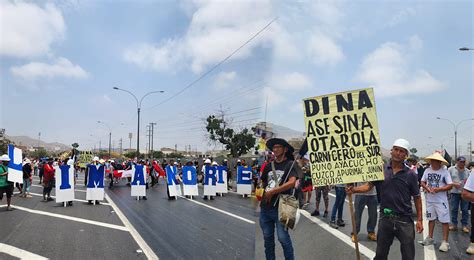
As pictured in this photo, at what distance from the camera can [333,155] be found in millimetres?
5129

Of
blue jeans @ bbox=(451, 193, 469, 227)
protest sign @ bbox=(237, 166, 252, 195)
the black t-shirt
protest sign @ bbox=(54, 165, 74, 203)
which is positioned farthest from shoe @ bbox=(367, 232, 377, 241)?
protest sign @ bbox=(54, 165, 74, 203)

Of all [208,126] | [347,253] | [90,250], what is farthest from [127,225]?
[208,126]

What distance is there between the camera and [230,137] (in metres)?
40.8

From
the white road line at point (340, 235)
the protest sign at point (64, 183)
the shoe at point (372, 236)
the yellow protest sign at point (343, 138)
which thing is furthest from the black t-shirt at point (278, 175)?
the protest sign at point (64, 183)

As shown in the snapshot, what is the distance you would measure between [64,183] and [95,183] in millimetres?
1022

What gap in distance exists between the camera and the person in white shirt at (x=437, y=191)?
23.4 feet

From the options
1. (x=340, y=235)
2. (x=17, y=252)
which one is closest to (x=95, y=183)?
(x=17, y=252)

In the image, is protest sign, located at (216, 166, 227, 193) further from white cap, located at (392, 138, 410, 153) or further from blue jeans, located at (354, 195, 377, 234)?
white cap, located at (392, 138, 410, 153)

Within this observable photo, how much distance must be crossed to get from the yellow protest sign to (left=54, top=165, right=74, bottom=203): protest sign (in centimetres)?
972

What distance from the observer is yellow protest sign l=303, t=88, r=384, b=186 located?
16.4 feet

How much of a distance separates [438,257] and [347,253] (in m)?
1.52

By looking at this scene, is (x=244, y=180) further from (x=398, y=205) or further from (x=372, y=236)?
(x=398, y=205)

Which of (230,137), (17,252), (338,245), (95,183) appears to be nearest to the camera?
(17,252)

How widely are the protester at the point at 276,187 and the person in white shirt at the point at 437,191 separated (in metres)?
3.63
